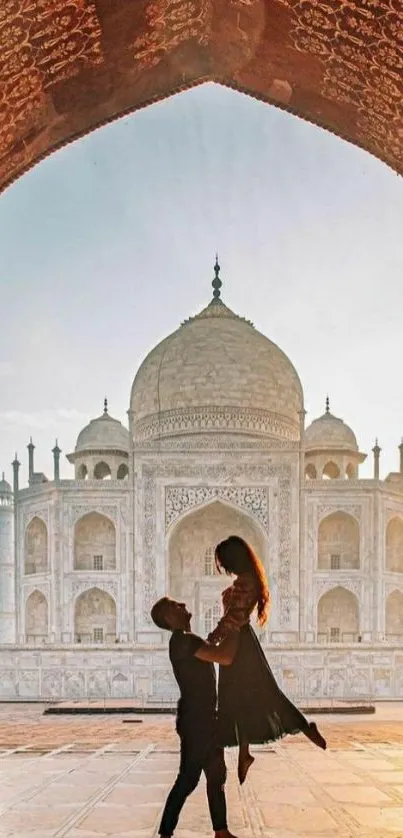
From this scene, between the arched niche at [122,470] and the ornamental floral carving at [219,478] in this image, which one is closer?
the ornamental floral carving at [219,478]

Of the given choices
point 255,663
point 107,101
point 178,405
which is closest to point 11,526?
point 178,405

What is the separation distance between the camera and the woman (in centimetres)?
374

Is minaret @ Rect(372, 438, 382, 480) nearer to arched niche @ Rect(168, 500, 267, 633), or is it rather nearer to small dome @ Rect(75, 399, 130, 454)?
arched niche @ Rect(168, 500, 267, 633)

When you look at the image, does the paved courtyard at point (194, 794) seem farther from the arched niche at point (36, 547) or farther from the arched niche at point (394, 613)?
the arched niche at point (36, 547)

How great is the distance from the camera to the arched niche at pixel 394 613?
26781 mm

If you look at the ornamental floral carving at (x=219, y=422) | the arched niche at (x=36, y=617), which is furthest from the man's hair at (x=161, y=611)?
the ornamental floral carving at (x=219, y=422)

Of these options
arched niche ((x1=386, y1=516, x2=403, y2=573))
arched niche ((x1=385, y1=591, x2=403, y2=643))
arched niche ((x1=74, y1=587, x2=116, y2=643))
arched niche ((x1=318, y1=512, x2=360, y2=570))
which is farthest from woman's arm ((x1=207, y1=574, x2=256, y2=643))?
arched niche ((x1=386, y1=516, x2=403, y2=573))

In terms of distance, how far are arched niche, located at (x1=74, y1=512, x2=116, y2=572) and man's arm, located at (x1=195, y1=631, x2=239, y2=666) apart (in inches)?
889

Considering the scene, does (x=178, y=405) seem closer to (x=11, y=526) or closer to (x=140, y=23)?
(x=11, y=526)

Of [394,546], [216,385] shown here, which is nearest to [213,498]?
[216,385]

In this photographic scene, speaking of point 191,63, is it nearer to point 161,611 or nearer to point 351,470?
point 161,611

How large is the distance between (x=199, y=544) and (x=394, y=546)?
574cm

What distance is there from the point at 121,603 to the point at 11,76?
21.1 meters

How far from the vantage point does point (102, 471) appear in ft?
101
